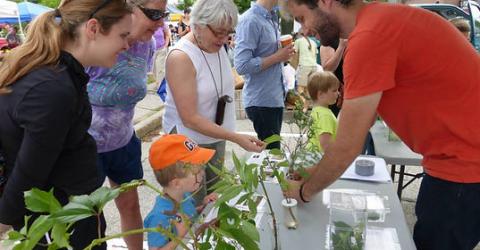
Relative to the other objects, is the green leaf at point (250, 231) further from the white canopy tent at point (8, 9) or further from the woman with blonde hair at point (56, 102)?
the white canopy tent at point (8, 9)

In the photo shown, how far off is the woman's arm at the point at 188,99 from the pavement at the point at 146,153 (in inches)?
3.6

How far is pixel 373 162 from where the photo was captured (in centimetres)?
204

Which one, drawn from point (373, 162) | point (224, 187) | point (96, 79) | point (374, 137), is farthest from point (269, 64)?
point (224, 187)

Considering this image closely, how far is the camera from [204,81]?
2062 mm

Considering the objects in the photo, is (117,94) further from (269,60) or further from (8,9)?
(8,9)

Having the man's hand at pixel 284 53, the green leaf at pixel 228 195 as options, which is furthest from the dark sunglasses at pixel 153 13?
the green leaf at pixel 228 195

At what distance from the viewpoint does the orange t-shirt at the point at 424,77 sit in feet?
4.35

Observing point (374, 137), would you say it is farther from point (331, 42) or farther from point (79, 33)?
point (79, 33)

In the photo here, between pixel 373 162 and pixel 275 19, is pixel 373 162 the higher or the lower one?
the lower one

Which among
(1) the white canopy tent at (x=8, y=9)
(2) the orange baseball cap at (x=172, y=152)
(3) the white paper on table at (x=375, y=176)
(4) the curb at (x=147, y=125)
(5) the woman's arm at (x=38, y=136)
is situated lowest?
(4) the curb at (x=147, y=125)

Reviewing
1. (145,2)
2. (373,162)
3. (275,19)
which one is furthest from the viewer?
(275,19)

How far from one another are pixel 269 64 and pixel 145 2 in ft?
4.02

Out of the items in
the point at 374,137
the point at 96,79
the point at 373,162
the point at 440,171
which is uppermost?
the point at 96,79

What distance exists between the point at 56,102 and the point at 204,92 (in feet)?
2.93
